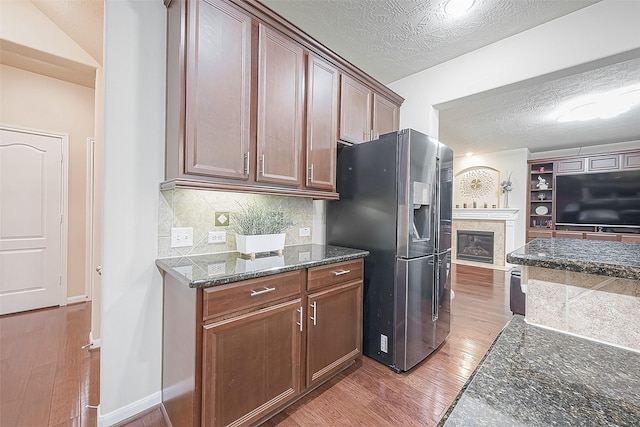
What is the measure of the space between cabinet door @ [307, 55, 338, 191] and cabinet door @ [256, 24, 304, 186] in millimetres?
101

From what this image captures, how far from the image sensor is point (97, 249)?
2.54m

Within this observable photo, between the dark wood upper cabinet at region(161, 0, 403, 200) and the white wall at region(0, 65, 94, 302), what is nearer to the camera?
the dark wood upper cabinet at region(161, 0, 403, 200)

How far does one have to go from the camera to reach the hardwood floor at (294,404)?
1.62 meters

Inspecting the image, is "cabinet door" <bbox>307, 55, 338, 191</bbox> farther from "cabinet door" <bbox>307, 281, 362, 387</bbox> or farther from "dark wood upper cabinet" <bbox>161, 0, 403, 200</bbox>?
"cabinet door" <bbox>307, 281, 362, 387</bbox>

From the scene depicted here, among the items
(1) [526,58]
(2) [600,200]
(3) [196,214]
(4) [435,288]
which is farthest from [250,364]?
(2) [600,200]

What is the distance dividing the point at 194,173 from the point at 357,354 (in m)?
1.77

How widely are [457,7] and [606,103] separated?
8.60 feet

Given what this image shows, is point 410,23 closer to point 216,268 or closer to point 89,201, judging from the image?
point 216,268

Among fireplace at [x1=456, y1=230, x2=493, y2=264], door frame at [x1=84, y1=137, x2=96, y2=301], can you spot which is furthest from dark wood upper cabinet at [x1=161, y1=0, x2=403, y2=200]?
fireplace at [x1=456, y1=230, x2=493, y2=264]

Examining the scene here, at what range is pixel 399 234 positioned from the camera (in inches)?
81.1

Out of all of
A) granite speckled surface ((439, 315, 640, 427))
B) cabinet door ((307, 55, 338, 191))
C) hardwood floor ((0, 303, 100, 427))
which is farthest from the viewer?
cabinet door ((307, 55, 338, 191))

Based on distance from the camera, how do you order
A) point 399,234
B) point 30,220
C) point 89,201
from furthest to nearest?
point 89,201, point 30,220, point 399,234

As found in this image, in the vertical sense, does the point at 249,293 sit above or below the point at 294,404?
above

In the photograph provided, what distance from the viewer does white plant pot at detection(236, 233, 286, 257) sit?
1.78 meters
